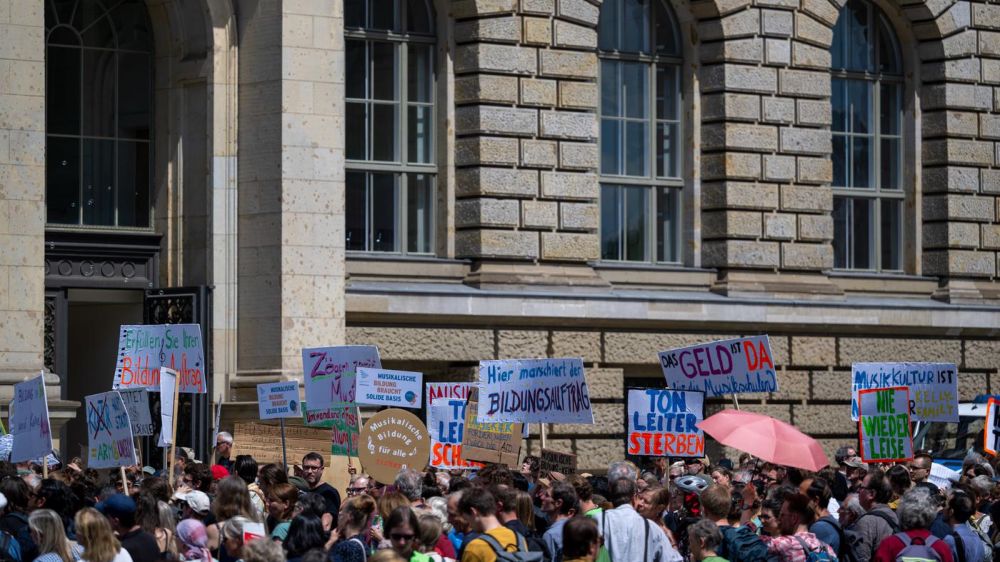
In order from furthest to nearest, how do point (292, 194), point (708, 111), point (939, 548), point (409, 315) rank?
point (708, 111), point (409, 315), point (292, 194), point (939, 548)

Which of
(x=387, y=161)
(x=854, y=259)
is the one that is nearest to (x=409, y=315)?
(x=387, y=161)

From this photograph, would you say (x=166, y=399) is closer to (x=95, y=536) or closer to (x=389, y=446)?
(x=389, y=446)

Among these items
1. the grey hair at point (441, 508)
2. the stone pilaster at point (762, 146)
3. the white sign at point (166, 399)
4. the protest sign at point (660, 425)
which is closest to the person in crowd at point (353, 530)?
the grey hair at point (441, 508)

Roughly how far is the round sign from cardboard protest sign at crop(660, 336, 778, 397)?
10.8 feet

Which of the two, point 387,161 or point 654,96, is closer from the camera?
point 387,161

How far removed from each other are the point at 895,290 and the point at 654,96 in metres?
4.50

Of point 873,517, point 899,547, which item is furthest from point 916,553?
point 873,517

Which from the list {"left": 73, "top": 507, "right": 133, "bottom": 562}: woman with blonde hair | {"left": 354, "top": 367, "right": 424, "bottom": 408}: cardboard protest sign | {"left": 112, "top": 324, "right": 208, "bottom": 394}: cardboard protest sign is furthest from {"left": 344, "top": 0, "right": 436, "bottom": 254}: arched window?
{"left": 73, "top": 507, "right": 133, "bottom": 562}: woman with blonde hair

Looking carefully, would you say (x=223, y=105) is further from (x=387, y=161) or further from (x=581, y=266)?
(x=581, y=266)

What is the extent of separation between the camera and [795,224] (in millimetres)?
26125

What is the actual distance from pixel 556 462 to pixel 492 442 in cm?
117

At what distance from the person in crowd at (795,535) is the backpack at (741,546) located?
0.08 meters

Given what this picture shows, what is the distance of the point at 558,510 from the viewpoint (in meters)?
12.1

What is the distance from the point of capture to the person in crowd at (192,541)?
1101 cm
